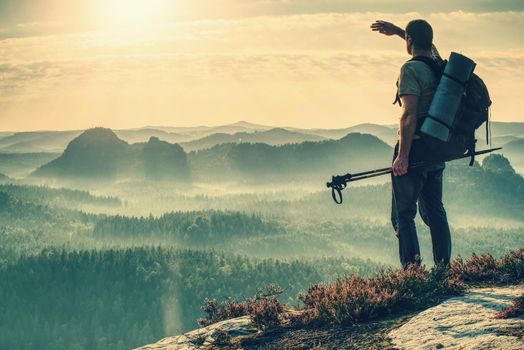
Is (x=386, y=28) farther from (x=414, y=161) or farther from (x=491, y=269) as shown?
(x=491, y=269)

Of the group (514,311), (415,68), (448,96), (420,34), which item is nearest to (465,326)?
(514,311)

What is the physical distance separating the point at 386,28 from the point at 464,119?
2786 mm

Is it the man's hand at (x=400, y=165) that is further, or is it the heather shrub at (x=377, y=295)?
the man's hand at (x=400, y=165)

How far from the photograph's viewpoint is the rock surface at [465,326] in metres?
7.80

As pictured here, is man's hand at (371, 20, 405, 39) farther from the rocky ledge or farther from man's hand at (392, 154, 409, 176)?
the rocky ledge

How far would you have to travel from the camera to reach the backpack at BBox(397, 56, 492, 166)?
429 inches

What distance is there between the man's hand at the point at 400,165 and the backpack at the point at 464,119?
0.48 metres

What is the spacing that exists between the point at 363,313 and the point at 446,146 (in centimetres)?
313

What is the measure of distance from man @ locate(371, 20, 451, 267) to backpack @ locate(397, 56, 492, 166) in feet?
0.27

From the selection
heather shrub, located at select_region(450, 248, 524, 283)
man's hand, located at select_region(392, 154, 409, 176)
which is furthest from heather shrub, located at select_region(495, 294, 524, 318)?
man's hand, located at select_region(392, 154, 409, 176)

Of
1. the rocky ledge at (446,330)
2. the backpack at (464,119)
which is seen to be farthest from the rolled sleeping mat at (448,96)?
the rocky ledge at (446,330)

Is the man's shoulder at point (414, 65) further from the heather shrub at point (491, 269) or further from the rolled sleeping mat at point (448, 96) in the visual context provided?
the heather shrub at point (491, 269)

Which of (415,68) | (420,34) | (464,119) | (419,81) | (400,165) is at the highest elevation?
(420,34)

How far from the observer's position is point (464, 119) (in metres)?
11.1
